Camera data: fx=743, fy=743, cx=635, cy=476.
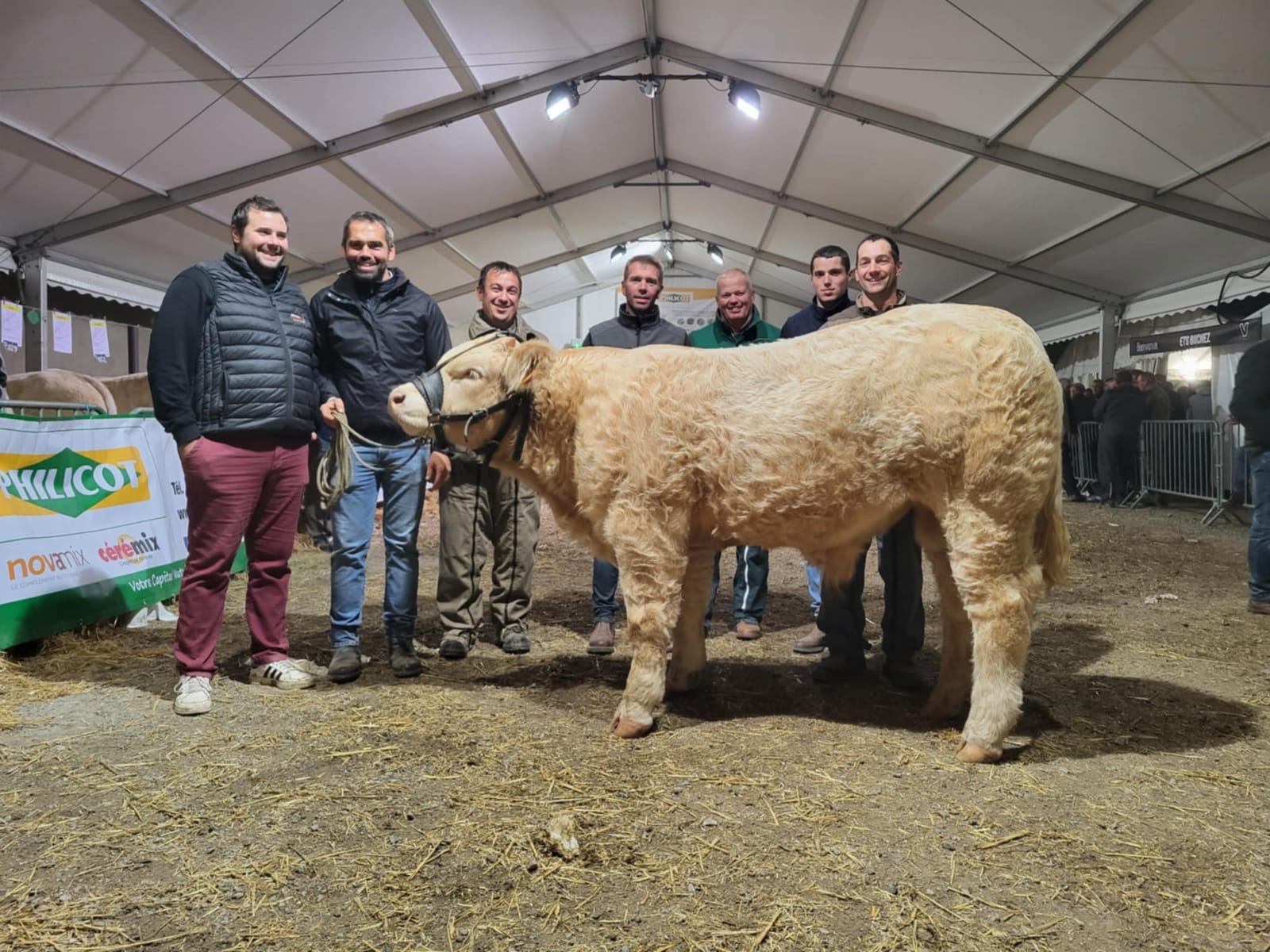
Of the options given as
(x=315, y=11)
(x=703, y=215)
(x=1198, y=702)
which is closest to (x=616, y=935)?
(x=1198, y=702)

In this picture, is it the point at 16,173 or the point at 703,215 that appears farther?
the point at 703,215

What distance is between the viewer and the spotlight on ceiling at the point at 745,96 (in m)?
10.1

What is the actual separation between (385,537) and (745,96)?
8.60 meters

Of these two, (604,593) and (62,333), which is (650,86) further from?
(62,333)

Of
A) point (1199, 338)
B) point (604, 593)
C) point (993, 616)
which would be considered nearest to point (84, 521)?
point (604, 593)

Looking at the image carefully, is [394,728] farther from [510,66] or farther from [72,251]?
[72,251]

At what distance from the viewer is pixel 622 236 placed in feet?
64.2

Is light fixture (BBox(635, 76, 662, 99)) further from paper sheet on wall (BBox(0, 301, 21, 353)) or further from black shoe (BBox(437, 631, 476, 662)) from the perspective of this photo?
black shoe (BBox(437, 631, 476, 662))

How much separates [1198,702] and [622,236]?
58.4 ft

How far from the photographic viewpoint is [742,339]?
4.95m

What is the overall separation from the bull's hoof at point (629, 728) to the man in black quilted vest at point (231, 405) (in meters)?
1.81

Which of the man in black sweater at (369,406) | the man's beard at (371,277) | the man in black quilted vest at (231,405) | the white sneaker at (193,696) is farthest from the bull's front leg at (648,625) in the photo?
the man's beard at (371,277)

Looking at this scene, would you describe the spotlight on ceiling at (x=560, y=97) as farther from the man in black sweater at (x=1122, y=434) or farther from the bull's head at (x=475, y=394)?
the man in black sweater at (x=1122, y=434)

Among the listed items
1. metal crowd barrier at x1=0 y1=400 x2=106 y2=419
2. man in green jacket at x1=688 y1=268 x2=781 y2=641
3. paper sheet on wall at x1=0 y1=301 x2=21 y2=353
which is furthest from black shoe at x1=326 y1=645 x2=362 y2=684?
paper sheet on wall at x1=0 y1=301 x2=21 y2=353
